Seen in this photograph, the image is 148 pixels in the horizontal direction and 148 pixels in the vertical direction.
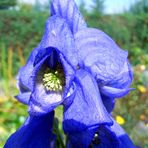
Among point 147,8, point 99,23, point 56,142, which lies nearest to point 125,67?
point 56,142

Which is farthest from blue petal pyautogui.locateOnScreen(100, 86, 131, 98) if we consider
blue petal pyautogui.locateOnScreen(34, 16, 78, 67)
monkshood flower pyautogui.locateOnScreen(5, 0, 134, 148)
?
blue petal pyautogui.locateOnScreen(34, 16, 78, 67)

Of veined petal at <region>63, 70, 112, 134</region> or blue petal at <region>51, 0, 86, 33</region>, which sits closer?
veined petal at <region>63, 70, 112, 134</region>

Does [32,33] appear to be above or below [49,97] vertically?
below

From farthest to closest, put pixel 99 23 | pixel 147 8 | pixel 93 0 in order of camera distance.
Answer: pixel 147 8 → pixel 93 0 → pixel 99 23

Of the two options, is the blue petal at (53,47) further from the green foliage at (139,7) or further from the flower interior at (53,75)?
the green foliage at (139,7)

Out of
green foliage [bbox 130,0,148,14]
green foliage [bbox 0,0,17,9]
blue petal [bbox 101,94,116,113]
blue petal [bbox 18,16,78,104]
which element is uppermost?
blue petal [bbox 18,16,78,104]

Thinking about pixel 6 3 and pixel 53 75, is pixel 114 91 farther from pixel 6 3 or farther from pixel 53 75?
pixel 6 3

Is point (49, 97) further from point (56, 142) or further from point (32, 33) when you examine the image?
point (32, 33)

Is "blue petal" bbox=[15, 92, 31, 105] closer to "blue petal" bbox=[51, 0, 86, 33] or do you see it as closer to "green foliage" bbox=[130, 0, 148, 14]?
"blue petal" bbox=[51, 0, 86, 33]
